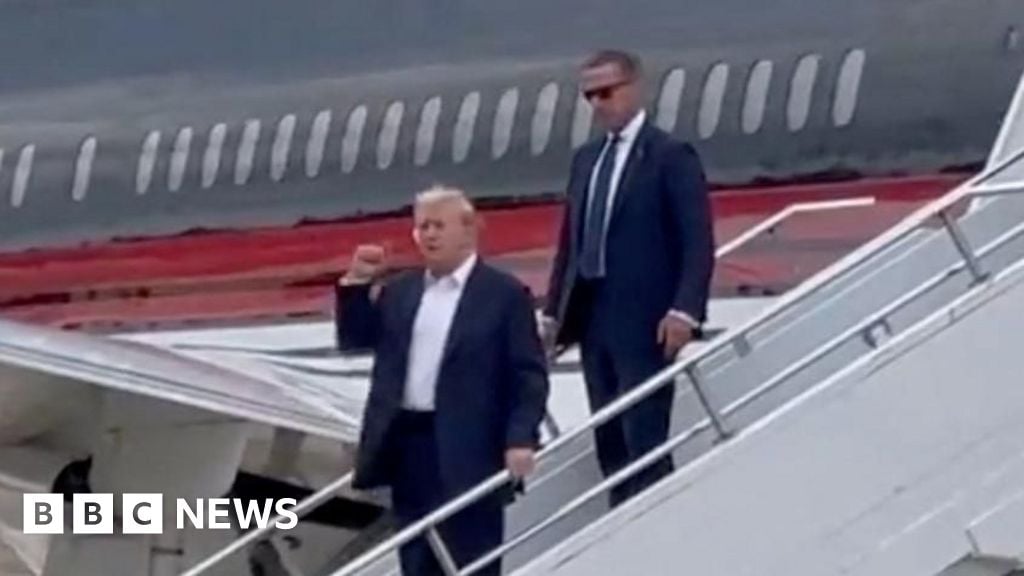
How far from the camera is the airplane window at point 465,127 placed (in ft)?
40.5

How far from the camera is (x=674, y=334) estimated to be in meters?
6.41

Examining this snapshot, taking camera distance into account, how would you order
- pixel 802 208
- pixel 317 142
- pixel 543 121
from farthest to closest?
pixel 317 142 → pixel 543 121 → pixel 802 208

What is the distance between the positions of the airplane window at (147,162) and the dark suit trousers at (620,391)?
23.1 ft

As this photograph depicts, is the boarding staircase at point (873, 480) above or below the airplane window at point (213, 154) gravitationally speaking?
below

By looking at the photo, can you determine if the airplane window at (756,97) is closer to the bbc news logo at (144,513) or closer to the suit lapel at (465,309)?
the bbc news logo at (144,513)

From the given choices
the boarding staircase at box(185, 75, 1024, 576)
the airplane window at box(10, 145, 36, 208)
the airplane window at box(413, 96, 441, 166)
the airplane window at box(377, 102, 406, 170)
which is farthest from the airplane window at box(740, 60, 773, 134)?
the boarding staircase at box(185, 75, 1024, 576)

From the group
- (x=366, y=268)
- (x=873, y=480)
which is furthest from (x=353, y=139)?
(x=873, y=480)

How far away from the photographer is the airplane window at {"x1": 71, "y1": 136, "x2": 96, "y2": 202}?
546 inches

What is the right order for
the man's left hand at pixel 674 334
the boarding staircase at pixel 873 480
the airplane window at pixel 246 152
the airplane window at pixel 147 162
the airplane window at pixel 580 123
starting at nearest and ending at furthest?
the boarding staircase at pixel 873 480, the man's left hand at pixel 674 334, the airplane window at pixel 580 123, the airplane window at pixel 246 152, the airplane window at pixel 147 162

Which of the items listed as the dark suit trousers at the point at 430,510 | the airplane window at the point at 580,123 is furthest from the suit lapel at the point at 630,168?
the airplane window at the point at 580,123

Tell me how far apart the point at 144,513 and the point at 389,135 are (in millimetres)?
2754

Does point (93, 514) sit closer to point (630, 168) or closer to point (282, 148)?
point (282, 148)

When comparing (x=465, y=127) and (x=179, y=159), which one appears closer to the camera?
(x=465, y=127)

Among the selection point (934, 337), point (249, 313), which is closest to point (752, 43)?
point (249, 313)
